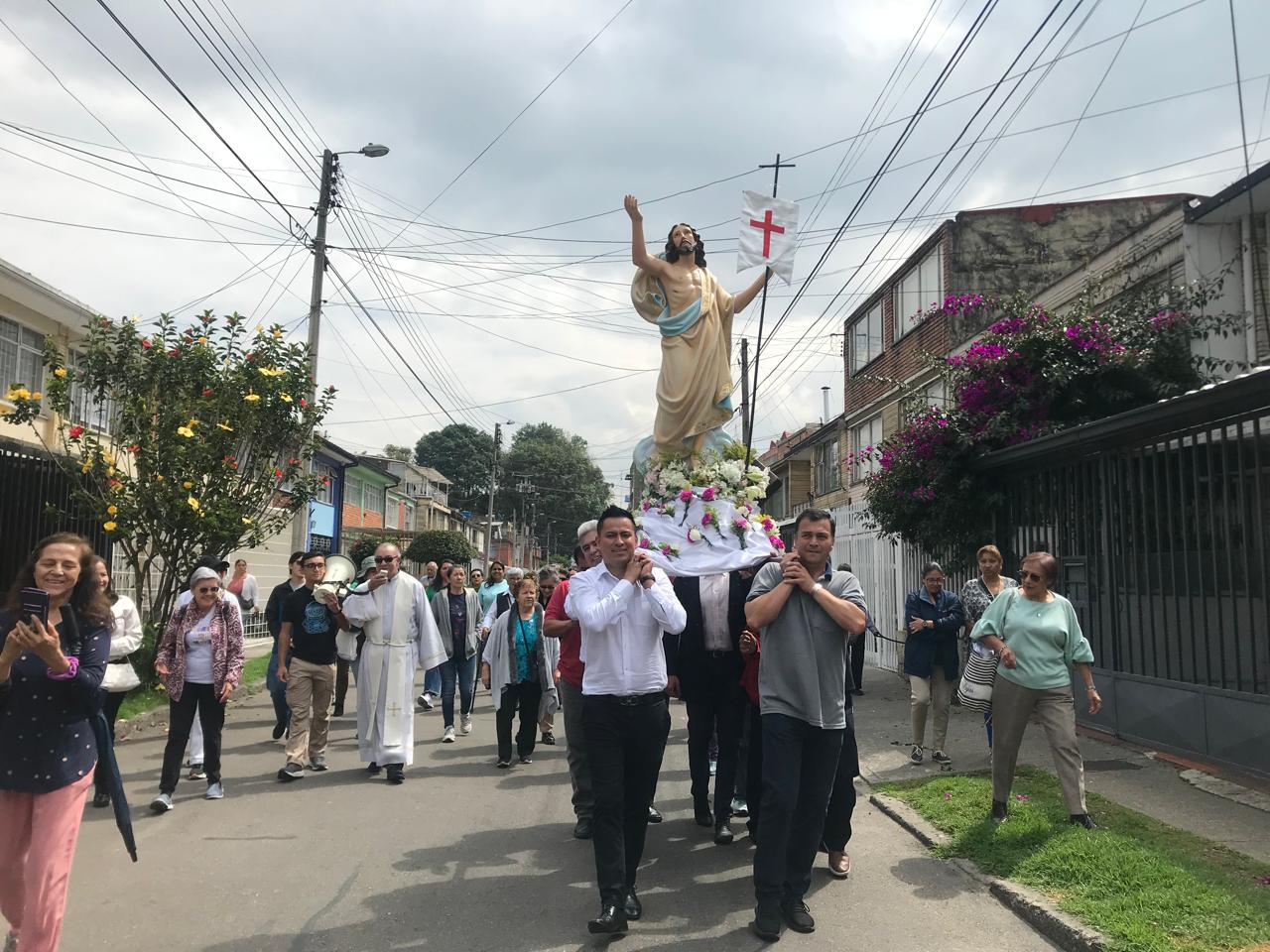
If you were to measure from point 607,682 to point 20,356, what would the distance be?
49.8ft

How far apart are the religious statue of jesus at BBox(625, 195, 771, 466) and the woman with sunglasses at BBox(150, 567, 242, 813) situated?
3.70m

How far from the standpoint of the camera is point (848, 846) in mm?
6148

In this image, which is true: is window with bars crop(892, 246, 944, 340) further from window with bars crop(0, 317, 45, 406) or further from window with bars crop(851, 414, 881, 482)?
window with bars crop(0, 317, 45, 406)

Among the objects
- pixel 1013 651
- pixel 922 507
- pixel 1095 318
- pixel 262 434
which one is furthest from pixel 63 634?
pixel 1095 318

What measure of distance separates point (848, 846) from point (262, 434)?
9.05m

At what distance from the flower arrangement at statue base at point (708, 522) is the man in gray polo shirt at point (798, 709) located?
1.47 metres

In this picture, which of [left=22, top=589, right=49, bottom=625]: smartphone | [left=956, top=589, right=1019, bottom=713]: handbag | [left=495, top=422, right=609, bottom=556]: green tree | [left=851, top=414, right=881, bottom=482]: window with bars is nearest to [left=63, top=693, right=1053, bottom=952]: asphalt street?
[left=956, top=589, right=1019, bottom=713]: handbag

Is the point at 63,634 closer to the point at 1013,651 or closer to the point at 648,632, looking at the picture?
the point at 648,632

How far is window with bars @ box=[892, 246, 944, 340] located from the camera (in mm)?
19250

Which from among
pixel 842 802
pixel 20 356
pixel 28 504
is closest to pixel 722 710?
pixel 842 802

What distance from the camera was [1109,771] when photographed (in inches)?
308

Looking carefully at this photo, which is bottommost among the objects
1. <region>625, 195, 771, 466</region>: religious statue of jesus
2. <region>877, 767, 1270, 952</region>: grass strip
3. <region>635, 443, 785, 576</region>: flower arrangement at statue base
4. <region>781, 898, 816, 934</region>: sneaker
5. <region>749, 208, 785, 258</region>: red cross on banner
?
<region>781, 898, 816, 934</region>: sneaker

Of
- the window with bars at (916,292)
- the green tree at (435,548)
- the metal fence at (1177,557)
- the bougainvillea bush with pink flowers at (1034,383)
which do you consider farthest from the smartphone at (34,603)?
the green tree at (435,548)

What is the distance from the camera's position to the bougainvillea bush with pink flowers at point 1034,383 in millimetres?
11234
